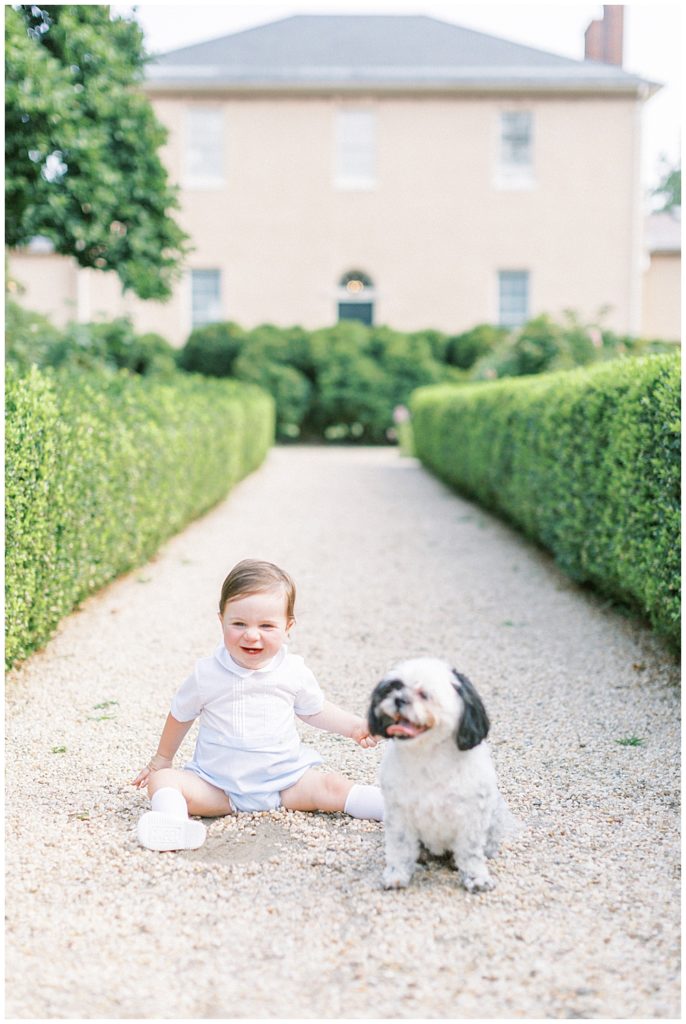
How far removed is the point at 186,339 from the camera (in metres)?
23.3

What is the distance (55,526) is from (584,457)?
328cm

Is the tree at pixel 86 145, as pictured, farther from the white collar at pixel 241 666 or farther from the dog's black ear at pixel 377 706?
the dog's black ear at pixel 377 706

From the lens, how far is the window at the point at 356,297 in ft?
78.6

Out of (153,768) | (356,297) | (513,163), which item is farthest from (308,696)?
(513,163)

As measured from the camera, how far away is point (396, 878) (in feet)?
8.96

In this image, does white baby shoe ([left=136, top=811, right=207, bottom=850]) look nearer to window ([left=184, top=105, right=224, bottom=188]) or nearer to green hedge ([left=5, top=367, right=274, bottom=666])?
green hedge ([left=5, top=367, right=274, bottom=666])

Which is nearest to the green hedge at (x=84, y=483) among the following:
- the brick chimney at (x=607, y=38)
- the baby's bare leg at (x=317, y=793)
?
the baby's bare leg at (x=317, y=793)

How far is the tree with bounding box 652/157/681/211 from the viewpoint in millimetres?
41406

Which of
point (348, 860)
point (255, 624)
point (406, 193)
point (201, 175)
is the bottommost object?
point (348, 860)

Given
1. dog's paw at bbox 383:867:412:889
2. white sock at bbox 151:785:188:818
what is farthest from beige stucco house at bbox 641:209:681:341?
dog's paw at bbox 383:867:412:889

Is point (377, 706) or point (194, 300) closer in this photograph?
point (377, 706)

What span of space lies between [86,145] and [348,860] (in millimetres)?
6840

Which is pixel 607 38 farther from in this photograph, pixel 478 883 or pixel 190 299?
pixel 478 883

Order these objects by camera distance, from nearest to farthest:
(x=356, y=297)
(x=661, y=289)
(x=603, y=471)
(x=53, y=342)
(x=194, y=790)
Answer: (x=194, y=790)
(x=603, y=471)
(x=53, y=342)
(x=356, y=297)
(x=661, y=289)
